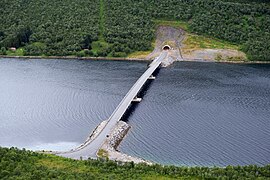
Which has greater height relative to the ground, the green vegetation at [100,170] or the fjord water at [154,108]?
the fjord water at [154,108]

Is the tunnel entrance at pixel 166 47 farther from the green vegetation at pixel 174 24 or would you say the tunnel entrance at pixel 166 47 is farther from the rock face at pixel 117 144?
the rock face at pixel 117 144

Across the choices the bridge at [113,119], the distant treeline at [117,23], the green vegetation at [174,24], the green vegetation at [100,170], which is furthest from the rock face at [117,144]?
the green vegetation at [174,24]

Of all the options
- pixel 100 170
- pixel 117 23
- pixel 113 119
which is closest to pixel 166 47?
pixel 117 23

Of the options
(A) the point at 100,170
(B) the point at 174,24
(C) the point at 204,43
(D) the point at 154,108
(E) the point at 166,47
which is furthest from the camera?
(B) the point at 174,24

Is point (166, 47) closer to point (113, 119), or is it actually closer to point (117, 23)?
point (117, 23)

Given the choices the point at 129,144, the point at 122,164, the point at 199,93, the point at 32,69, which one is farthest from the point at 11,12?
the point at 122,164
